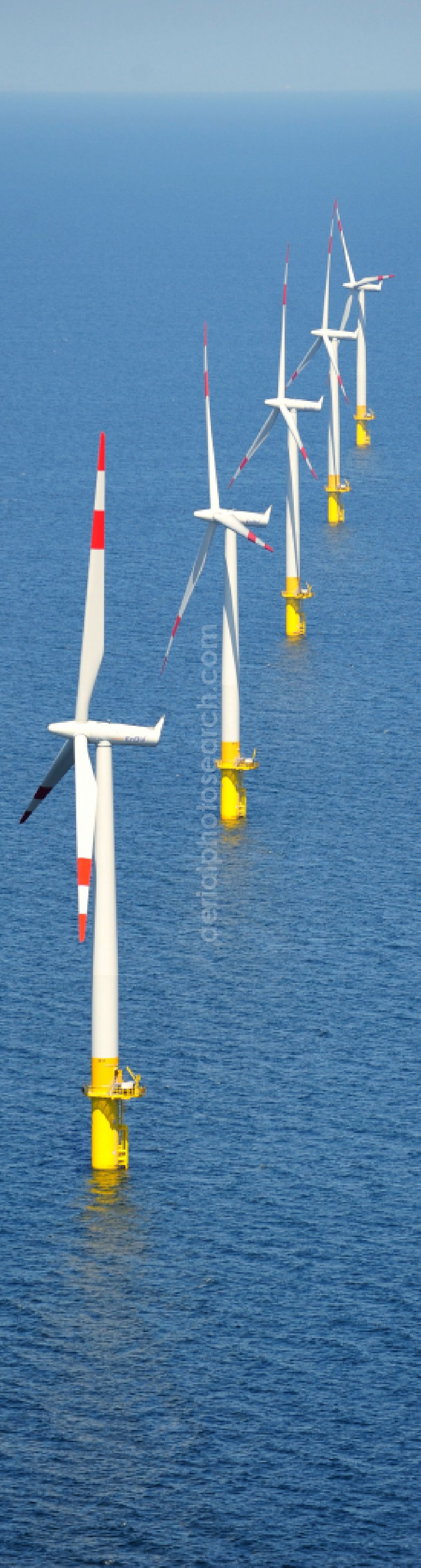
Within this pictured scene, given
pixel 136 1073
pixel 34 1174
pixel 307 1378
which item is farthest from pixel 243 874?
pixel 307 1378

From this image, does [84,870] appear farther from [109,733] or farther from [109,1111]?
[109,1111]

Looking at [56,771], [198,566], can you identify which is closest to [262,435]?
[198,566]

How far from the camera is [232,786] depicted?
160375 mm

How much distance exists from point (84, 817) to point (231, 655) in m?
57.0

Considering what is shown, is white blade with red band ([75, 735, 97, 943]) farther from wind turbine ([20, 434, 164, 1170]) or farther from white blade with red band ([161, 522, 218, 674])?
white blade with red band ([161, 522, 218, 674])

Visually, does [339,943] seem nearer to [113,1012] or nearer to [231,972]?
[231,972]

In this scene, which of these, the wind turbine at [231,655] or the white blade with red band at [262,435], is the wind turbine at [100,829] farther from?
the white blade with red band at [262,435]

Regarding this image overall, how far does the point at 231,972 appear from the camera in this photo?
136m

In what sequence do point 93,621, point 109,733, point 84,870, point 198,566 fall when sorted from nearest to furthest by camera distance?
point 84,870, point 93,621, point 109,733, point 198,566

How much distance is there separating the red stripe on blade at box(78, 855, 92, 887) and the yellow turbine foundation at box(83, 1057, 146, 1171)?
13.1 metres

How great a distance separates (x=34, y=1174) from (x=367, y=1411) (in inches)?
902

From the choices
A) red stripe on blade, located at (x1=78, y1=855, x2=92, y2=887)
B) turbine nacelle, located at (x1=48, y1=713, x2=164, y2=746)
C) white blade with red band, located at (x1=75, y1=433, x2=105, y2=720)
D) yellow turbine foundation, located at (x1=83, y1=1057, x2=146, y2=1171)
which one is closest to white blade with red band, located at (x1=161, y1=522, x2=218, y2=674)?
turbine nacelle, located at (x1=48, y1=713, x2=164, y2=746)

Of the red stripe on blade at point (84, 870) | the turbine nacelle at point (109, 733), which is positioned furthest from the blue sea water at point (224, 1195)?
the turbine nacelle at point (109, 733)

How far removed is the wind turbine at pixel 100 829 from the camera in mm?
99188
